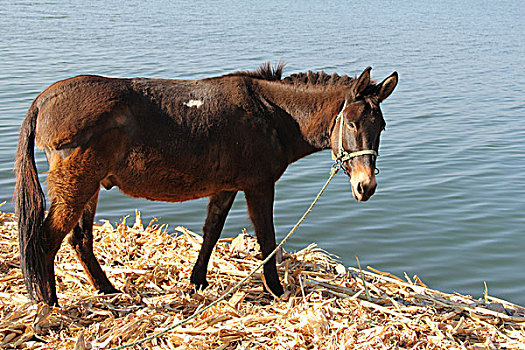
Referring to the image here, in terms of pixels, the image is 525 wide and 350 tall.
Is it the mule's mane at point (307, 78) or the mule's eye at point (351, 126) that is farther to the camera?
the mule's mane at point (307, 78)

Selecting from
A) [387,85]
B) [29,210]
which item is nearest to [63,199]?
[29,210]

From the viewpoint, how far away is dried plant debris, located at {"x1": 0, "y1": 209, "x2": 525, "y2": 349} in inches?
169

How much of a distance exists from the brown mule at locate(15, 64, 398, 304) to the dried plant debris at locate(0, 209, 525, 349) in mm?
262

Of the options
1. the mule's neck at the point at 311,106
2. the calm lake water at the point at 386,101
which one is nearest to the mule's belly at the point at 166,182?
the mule's neck at the point at 311,106

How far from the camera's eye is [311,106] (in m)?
5.12

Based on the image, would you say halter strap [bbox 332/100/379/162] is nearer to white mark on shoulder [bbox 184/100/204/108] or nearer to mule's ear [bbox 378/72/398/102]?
mule's ear [bbox 378/72/398/102]

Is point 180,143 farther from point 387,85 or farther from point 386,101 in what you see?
point 386,101

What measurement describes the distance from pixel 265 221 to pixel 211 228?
617 mm

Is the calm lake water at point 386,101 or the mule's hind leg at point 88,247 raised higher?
the mule's hind leg at point 88,247

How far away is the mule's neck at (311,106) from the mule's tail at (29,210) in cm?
197

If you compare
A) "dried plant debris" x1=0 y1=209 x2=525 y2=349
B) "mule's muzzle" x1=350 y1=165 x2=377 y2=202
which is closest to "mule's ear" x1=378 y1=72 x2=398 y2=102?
"mule's muzzle" x1=350 y1=165 x2=377 y2=202

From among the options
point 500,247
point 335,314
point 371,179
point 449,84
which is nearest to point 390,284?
point 335,314

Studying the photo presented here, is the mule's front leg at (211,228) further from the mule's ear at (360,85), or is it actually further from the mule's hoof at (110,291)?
the mule's ear at (360,85)

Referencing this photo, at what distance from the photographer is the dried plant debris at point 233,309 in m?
4.29
